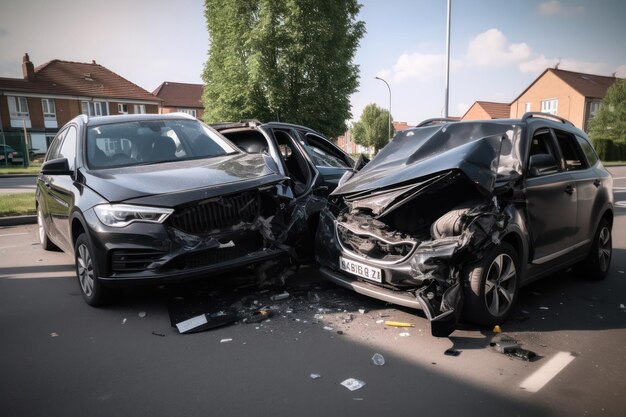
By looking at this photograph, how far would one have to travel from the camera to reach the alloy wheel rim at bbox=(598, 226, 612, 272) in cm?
534

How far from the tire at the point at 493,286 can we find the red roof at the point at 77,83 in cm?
5113

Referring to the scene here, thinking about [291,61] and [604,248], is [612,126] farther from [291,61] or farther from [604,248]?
[604,248]

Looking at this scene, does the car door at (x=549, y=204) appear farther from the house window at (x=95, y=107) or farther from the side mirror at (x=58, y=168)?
the house window at (x=95, y=107)

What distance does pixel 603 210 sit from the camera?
17.5ft

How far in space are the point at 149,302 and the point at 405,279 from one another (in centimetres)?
267

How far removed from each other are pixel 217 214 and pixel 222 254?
38 centimetres

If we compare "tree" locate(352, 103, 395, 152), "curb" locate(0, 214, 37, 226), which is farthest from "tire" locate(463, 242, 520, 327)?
"tree" locate(352, 103, 395, 152)

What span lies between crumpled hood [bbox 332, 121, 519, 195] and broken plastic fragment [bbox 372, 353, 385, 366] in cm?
154

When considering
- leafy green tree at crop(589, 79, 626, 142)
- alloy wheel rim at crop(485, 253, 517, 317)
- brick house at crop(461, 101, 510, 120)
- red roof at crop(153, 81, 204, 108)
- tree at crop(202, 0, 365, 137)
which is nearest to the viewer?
Answer: alloy wheel rim at crop(485, 253, 517, 317)

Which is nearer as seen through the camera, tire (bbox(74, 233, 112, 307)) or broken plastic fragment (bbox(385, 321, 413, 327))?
broken plastic fragment (bbox(385, 321, 413, 327))

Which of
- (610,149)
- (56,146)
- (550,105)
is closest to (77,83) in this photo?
(56,146)

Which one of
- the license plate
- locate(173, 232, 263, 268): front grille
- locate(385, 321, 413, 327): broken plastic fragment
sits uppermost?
locate(173, 232, 263, 268): front grille

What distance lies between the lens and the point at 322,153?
6500 millimetres

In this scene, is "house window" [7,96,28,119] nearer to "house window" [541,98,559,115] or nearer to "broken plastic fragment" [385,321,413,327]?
"broken plastic fragment" [385,321,413,327]
